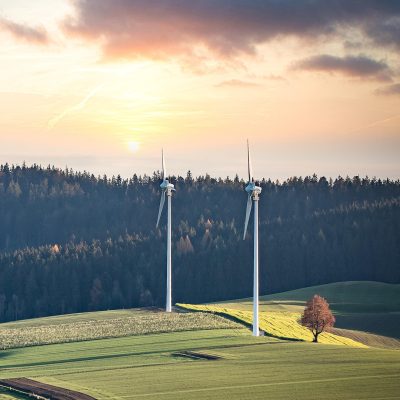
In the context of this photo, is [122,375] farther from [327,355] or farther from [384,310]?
[384,310]

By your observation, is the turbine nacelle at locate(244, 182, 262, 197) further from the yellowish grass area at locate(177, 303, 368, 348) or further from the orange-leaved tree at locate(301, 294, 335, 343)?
the yellowish grass area at locate(177, 303, 368, 348)

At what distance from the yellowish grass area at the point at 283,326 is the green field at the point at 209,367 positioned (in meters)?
3.77

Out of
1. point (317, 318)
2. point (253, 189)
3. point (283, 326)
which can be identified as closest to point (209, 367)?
point (253, 189)

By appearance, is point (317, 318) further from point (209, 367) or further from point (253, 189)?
point (209, 367)

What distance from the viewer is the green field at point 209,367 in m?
89.3

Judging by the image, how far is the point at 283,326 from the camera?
141625 mm

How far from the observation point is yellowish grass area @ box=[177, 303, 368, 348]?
13362cm

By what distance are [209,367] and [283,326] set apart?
1528 inches

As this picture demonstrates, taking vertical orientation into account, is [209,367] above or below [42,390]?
above

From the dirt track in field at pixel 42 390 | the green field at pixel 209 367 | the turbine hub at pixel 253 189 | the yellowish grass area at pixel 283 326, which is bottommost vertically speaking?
the dirt track in field at pixel 42 390

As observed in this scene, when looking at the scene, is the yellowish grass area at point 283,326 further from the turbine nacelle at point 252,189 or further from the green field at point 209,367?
the turbine nacelle at point 252,189

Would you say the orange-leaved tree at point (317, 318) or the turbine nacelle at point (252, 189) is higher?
the turbine nacelle at point (252, 189)

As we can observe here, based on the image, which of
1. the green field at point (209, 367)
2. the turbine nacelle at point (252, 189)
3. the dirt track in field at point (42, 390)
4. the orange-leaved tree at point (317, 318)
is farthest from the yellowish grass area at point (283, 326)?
the dirt track in field at point (42, 390)

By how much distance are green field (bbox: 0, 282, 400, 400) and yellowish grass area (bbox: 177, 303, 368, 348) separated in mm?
3774
